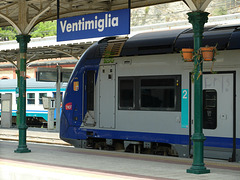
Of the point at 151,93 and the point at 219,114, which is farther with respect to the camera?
the point at 151,93

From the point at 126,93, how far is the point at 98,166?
128 inches

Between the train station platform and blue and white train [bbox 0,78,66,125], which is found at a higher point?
blue and white train [bbox 0,78,66,125]

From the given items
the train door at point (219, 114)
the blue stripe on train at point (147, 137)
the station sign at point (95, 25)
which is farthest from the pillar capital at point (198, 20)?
the blue stripe on train at point (147, 137)

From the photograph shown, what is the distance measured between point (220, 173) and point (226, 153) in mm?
1974

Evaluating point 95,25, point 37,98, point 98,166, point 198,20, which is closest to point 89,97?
point 95,25

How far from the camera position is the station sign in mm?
11180

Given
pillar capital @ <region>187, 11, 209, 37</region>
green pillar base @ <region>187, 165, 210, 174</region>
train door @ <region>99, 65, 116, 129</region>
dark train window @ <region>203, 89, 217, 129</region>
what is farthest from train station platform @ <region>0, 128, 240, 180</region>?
pillar capital @ <region>187, 11, 209, 37</region>

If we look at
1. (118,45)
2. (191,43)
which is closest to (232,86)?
(191,43)

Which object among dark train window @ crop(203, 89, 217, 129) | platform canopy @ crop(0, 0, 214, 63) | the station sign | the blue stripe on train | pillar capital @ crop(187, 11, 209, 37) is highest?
platform canopy @ crop(0, 0, 214, 63)

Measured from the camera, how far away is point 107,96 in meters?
13.5

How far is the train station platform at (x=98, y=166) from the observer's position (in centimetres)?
891

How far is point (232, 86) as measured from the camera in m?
11.2

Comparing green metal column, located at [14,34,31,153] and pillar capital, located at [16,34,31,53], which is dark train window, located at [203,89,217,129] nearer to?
green metal column, located at [14,34,31,153]

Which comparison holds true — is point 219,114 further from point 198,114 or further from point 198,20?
point 198,20
